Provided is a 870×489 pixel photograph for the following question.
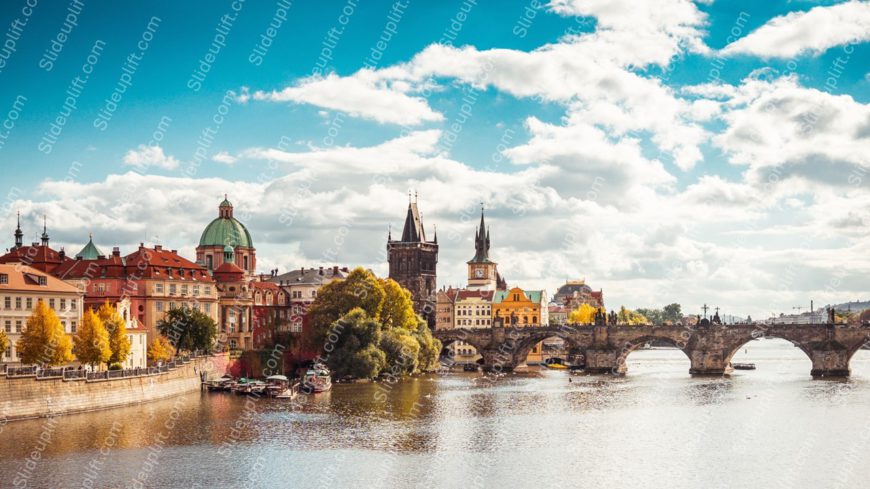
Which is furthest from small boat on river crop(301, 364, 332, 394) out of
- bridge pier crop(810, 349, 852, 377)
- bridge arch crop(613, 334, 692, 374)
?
bridge pier crop(810, 349, 852, 377)

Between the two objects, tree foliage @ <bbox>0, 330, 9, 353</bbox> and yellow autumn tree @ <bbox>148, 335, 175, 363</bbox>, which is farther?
yellow autumn tree @ <bbox>148, 335, 175, 363</bbox>

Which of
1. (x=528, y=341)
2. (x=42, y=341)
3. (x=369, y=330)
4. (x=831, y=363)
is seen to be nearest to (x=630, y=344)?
(x=528, y=341)

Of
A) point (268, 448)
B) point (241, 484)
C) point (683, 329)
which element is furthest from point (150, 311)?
point (683, 329)

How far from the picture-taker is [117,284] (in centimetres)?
11256

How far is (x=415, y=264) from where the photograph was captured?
194375 millimetres

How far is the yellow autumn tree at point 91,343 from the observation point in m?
84.7

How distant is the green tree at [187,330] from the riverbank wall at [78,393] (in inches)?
480

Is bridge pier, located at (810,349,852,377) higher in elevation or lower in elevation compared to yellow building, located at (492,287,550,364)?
lower

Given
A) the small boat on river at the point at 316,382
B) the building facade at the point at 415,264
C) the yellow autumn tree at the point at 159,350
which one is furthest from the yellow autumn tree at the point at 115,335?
the building facade at the point at 415,264

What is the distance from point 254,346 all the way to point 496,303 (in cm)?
7140

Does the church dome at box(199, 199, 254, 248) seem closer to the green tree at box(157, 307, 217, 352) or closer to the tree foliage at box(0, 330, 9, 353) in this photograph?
the green tree at box(157, 307, 217, 352)

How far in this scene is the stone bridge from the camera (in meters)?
133

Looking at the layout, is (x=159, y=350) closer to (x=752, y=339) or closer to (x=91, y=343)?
(x=91, y=343)

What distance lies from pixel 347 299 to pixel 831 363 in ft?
209
